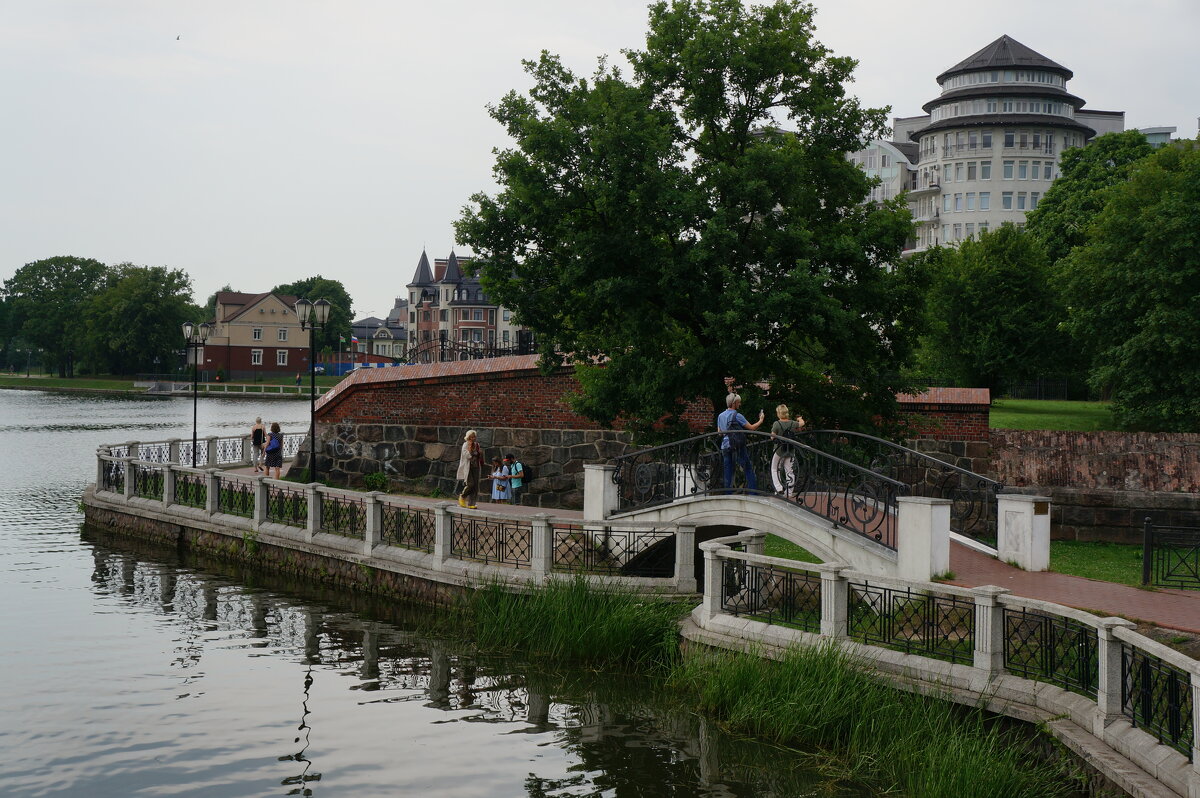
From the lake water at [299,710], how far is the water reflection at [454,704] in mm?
28

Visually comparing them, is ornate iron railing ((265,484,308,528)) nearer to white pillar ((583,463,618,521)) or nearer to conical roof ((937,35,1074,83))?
white pillar ((583,463,618,521))

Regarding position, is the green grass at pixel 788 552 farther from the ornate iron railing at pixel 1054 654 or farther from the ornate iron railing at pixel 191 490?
the ornate iron railing at pixel 191 490

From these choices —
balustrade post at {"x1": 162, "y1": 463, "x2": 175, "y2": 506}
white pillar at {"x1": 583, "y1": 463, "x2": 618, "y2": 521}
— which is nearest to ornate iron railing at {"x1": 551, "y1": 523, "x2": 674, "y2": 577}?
white pillar at {"x1": 583, "y1": 463, "x2": 618, "y2": 521}

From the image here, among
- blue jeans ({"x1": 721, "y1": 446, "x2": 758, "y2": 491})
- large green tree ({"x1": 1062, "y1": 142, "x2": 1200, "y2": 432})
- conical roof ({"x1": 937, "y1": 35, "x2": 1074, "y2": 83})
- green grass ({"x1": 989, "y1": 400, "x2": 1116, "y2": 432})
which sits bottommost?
blue jeans ({"x1": 721, "y1": 446, "x2": 758, "y2": 491})

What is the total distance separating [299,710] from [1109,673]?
8419 millimetres

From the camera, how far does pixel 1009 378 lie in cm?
3931

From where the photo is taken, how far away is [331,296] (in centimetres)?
13750

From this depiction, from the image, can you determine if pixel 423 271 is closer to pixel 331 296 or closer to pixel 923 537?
pixel 331 296

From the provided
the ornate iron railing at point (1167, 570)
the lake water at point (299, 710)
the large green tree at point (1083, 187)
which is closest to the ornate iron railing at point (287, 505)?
the lake water at point (299, 710)

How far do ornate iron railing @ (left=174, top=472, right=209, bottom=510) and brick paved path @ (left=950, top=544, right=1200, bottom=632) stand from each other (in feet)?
51.4

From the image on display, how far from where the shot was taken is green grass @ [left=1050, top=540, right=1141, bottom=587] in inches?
590

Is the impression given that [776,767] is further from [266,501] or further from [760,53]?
[266,501]

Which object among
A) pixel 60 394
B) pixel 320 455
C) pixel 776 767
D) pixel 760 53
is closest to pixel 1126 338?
pixel 760 53

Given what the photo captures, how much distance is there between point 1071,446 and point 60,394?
8658 centimetres
